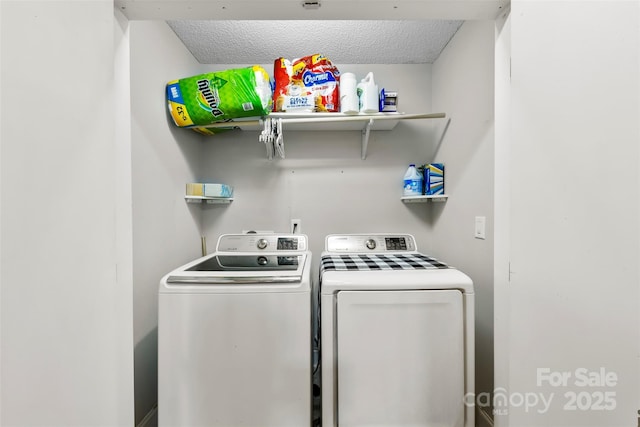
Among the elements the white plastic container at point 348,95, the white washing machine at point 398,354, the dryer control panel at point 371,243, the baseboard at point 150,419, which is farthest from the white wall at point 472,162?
the baseboard at point 150,419

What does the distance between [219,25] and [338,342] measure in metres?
2.01

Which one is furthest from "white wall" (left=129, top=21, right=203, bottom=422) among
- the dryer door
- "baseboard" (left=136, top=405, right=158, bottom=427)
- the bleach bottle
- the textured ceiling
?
the bleach bottle

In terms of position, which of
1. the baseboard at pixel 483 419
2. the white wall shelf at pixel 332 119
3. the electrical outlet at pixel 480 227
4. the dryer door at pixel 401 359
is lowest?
the baseboard at pixel 483 419

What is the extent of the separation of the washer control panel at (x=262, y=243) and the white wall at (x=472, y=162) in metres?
1.07

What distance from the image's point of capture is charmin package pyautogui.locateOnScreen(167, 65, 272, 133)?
66.1 inches

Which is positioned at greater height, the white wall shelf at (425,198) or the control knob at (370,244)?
the white wall shelf at (425,198)

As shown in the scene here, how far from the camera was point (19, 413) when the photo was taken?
0.51m

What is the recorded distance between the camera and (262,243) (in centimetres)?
199

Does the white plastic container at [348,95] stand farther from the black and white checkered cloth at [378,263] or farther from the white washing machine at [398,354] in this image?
the white washing machine at [398,354]

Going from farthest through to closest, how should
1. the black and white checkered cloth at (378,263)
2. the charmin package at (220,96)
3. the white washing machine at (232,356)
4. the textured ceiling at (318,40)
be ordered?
the textured ceiling at (318,40) < the charmin package at (220,96) < the black and white checkered cloth at (378,263) < the white washing machine at (232,356)

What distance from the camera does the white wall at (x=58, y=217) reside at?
50 cm

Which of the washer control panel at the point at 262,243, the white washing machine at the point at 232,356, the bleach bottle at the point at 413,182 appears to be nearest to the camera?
the white washing machine at the point at 232,356

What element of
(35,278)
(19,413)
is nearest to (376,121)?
(35,278)

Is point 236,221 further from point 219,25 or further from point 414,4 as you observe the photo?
point 414,4
